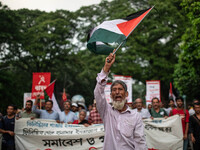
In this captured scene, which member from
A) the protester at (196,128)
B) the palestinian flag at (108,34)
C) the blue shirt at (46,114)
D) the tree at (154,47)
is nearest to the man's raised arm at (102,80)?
the palestinian flag at (108,34)

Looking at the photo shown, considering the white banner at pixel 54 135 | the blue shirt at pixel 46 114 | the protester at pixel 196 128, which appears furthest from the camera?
the blue shirt at pixel 46 114

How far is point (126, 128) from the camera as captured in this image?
2.95m

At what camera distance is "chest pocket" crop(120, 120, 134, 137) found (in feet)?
9.62

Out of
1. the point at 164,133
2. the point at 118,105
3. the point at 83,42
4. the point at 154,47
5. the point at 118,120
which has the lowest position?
the point at 164,133

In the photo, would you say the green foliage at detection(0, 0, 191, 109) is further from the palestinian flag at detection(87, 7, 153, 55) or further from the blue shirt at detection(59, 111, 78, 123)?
the palestinian flag at detection(87, 7, 153, 55)

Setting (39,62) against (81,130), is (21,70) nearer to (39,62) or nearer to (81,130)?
(39,62)

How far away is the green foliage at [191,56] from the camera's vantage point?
10.5m

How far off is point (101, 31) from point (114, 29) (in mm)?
233

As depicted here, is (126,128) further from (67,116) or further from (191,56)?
(191,56)

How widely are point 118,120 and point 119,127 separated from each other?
10 cm

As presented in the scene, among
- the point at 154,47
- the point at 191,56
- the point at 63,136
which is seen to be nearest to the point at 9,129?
the point at 63,136

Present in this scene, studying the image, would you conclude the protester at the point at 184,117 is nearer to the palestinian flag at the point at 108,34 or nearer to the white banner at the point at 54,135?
the white banner at the point at 54,135

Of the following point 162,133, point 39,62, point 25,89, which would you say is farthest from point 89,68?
point 162,133

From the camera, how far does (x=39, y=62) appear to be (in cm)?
2845
